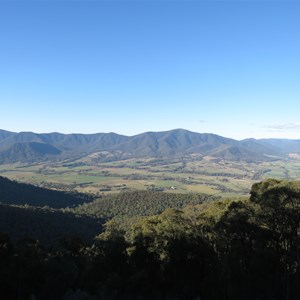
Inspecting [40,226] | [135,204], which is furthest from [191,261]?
[135,204]

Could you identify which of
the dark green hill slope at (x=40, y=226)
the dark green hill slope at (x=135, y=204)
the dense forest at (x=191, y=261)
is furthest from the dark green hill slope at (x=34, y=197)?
the dense forest at (x=191, y=261)

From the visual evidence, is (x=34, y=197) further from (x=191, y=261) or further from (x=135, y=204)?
(x=191, y=261)

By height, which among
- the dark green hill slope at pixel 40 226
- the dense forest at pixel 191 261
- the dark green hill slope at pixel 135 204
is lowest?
the dark green hill slope at pixel 135 204

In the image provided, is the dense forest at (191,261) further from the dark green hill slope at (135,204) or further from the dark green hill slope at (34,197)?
the dark green hill slope at (34,197)

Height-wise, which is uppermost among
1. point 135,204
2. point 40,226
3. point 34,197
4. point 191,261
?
point 191,261

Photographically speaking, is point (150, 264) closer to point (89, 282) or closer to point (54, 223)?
point (89, 282)

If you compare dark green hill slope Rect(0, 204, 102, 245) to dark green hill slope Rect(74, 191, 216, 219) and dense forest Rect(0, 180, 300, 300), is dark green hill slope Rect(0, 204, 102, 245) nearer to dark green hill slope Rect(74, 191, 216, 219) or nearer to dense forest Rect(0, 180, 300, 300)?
dark green hill slope Rect(74, 191, 216, 219)

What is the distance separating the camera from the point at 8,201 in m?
128

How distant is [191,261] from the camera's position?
26609 millimetres

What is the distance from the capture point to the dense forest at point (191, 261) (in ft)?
77.3

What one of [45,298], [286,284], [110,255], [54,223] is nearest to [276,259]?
[286,284]

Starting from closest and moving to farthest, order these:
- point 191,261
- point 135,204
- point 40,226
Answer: point 191,261, point 40,226, point 135,204

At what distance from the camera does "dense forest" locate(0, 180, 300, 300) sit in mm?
23562

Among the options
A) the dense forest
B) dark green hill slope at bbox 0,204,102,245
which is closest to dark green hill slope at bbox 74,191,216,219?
dark green hill slope at bbox 0,204,102,245
